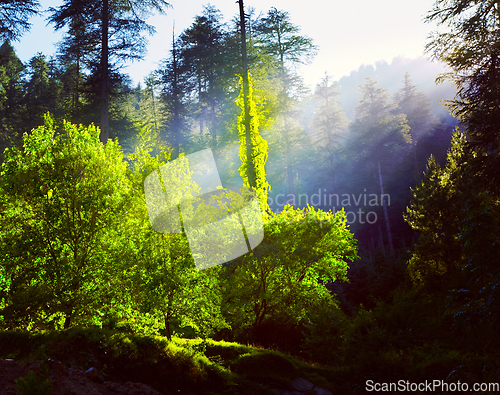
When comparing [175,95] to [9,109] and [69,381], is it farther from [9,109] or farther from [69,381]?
[69,381]

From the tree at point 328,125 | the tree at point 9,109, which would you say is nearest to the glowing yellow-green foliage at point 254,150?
the tree at point 9,109

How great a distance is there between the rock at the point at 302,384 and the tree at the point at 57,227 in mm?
5533

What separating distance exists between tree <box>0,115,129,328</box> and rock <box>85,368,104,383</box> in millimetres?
1749

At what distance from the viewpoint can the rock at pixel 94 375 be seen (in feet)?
19.5

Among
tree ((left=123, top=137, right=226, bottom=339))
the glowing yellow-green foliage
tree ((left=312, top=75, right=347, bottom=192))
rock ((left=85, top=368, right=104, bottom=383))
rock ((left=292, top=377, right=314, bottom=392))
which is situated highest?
tree ((left=312, top=75, right=347, bottom=192))

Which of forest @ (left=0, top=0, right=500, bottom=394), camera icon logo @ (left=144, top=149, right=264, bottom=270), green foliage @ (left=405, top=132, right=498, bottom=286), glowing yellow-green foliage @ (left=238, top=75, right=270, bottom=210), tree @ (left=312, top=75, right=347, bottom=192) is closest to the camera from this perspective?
forest @ (left=0, top=0, right=500, bottom=394)

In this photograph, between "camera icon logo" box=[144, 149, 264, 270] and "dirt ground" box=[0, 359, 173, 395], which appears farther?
"camera icon logo" box=[144, 149, 264, 270]

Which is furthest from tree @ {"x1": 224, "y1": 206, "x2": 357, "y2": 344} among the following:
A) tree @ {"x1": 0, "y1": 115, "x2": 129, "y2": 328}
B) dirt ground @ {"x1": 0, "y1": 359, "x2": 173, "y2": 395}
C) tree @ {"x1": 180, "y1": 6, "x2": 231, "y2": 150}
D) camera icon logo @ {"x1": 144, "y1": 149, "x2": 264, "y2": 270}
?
tree @ {"x1": 180, "y1": 6, "x2": 231, "y2": 150}

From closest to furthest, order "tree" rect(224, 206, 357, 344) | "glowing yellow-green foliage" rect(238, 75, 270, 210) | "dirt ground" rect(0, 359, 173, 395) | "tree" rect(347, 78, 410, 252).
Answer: "dirt ground" rect(0, 359, 173, 395)
"tree" rect(224, 206, 357, 344)
"glowing yellow-green foliage" rect(238, 75, 270, 210)
"tree" rect(347, 78, 410, 252)

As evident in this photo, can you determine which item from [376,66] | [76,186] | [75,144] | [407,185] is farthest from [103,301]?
[376,66]

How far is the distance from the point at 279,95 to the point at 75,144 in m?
21.0

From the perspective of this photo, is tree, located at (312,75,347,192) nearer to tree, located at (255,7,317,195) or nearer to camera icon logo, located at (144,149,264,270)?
tree, located at (255,7,317,195)

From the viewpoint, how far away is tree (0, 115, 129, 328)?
719 centimetres

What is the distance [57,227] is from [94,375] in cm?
358
